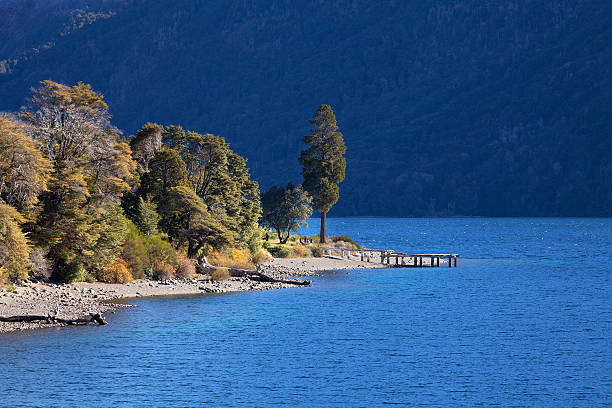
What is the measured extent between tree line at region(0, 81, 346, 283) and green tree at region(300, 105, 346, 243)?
27.2m

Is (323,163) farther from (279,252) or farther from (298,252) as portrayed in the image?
(279,252)

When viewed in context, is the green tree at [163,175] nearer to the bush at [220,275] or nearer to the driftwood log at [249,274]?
the driftwood log at [249,274]

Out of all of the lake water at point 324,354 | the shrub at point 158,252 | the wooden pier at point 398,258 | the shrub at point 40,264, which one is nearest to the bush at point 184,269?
the shrub at point 158,252

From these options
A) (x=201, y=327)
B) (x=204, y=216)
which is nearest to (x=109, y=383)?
(x=201, y=327)

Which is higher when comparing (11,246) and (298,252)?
(298,252)

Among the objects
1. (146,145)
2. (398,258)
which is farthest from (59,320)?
(398,258)

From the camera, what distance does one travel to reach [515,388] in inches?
1377

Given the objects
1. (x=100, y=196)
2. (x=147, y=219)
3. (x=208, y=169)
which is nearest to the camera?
(x=100, y=196)

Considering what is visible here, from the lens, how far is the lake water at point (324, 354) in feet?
109

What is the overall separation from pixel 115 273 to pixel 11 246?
531 inches

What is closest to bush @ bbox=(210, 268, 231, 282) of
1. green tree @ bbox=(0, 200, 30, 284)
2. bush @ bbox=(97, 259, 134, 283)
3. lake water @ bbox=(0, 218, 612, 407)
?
lake water @ bbox=(0, 218, 612, 407)

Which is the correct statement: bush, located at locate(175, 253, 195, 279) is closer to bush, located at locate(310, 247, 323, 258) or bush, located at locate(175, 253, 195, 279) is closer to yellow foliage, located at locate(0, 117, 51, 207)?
yellow foliage, located at locate(0, 117, 51, 207)

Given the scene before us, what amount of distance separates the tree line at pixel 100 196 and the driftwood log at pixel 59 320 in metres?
6.35

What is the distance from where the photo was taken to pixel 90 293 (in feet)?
186
